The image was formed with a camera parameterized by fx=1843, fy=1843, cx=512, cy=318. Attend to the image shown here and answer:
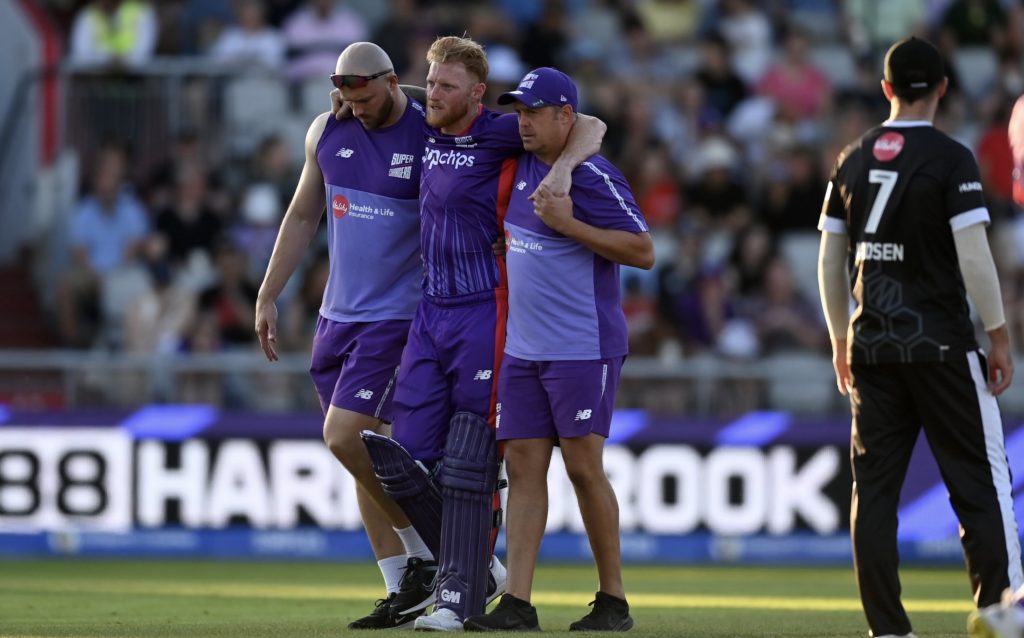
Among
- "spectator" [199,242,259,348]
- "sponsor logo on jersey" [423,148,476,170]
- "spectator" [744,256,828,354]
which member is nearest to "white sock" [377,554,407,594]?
"sponsor logo on jersey" [423,148,476,170]

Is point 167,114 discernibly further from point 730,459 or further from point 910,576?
point 910,576

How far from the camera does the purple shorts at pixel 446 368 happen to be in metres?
8.51

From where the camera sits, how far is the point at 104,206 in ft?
57.8

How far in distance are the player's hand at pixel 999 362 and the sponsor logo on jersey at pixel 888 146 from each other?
0.82 m

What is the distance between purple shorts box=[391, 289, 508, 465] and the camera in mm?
8508

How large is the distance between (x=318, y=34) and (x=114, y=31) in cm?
210

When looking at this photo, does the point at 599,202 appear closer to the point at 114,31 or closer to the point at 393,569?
the point at 393,569

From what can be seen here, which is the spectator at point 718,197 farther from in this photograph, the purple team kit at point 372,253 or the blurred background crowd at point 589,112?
the purple team kit at point 372,253

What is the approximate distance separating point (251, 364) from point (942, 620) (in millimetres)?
7194

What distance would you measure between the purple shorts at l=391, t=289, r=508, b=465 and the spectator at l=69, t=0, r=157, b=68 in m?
11.1

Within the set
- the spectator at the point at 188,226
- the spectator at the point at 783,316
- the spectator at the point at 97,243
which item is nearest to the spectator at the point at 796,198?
the spectator at the point at 783,316

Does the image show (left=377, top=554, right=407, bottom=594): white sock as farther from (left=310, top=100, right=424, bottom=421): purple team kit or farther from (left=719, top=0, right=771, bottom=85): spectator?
(left=719, top=0, right=771, bottom=85): spectator

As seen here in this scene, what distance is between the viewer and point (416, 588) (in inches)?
348

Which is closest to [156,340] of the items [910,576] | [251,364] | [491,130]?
[251,364]
